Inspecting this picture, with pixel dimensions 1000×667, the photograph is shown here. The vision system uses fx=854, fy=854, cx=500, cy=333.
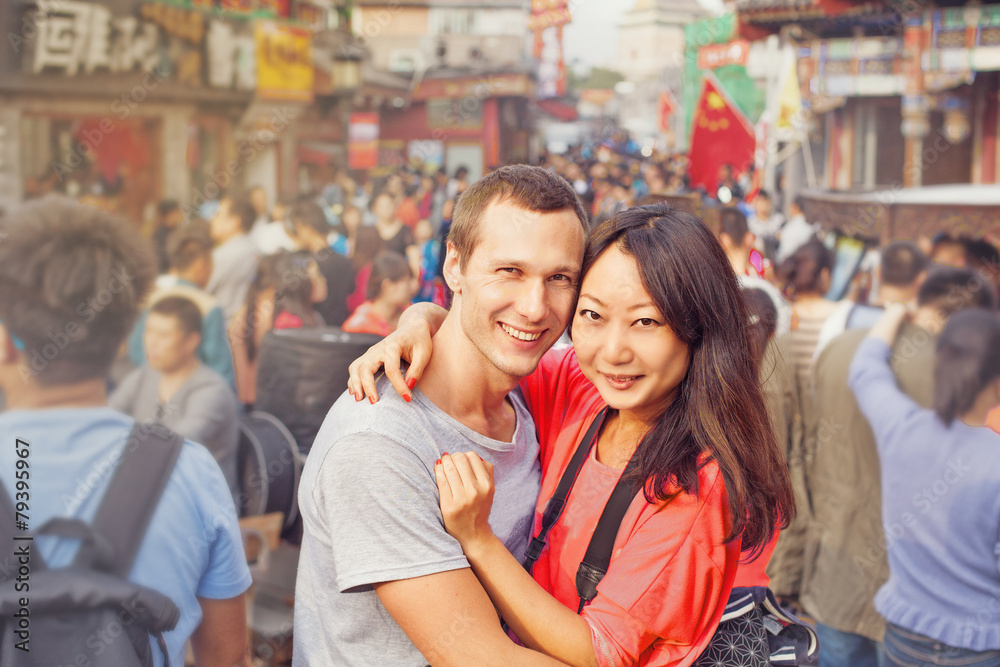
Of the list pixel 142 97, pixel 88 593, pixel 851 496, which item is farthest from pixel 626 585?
pixel 142 97

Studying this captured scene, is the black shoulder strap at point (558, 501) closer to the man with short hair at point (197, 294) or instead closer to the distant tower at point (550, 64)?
the man with short hair at point (197, 294)

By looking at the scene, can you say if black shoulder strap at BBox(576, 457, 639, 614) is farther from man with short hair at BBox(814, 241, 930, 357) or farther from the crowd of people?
man with short hair at BBox(814, 241, 930, 357)

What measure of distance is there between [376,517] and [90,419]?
36.9 inches

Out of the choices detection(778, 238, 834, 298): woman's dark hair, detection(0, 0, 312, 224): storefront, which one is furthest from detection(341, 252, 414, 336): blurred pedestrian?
detection(0, 0, 312, 224): storefront

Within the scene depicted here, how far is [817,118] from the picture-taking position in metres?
20.9

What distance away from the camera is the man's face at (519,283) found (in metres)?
1.94

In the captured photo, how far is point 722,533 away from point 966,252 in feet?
18.1

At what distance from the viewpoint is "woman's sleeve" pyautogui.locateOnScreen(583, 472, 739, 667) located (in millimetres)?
1723

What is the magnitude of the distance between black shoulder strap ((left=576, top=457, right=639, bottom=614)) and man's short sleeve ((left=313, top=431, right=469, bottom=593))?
0.32 metres

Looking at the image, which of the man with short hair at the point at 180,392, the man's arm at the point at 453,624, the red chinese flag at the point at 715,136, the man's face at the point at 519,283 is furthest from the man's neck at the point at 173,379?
the red chinese flag at the point at 715,136

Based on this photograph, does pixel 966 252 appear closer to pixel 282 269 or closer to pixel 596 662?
pixel 282 269

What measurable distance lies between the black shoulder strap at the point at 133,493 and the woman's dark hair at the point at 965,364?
274cm

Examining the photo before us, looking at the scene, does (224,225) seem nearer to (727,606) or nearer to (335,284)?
(335,284)

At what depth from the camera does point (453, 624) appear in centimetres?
164
